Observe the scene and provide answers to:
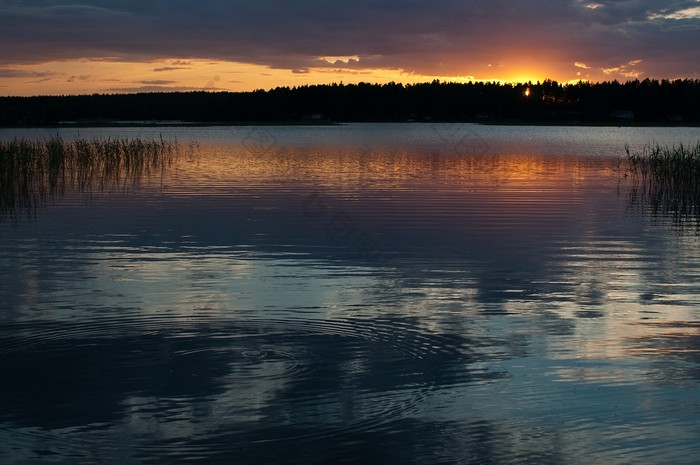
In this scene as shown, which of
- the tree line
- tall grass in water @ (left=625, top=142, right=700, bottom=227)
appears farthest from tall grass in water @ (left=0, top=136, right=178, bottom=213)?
the tree line

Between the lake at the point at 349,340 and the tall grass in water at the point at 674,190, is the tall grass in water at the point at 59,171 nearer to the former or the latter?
the lake at the point at 349,340

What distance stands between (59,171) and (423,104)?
469 ft

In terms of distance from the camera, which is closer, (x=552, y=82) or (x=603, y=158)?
(x=603, y=158)

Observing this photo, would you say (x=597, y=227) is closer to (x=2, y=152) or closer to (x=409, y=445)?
(x=409, y=445)

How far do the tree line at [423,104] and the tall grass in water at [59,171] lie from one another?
363ft

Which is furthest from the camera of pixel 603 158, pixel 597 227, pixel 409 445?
pixel 603 158

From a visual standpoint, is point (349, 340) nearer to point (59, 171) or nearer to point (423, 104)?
point (59, 171)

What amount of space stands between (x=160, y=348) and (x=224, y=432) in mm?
2292

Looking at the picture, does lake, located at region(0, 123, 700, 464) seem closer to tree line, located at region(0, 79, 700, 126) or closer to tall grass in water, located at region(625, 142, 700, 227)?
tall grass in water, located at region(625, 142, 700, 227)

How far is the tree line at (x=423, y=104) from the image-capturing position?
5945 inches

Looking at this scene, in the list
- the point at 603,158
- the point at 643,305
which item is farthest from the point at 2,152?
the point at 603,158

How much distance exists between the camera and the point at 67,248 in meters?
14.5

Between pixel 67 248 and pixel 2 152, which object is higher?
pixel 2 152

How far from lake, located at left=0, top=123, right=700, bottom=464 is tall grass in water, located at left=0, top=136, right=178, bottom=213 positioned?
209 inches
